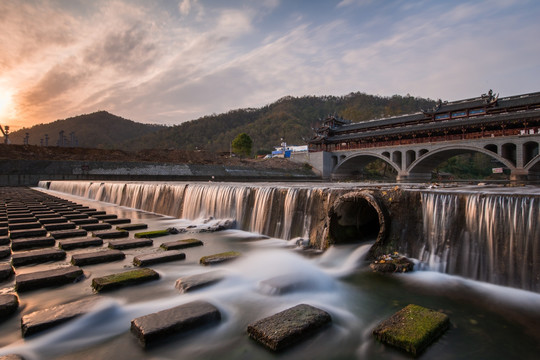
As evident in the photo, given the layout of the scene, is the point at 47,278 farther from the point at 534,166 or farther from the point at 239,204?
the point at 534,166

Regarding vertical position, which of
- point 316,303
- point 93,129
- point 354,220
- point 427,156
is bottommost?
point 316,303

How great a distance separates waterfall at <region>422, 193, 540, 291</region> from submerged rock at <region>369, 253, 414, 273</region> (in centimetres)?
36

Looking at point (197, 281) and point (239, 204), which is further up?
point (239, 204)

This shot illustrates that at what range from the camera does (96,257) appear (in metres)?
4.89

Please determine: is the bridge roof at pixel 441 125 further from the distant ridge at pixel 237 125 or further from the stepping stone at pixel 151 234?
the distant ridge at pixel 237 125

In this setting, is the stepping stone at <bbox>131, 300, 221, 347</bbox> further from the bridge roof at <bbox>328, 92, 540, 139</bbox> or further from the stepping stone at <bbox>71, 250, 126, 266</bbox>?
the bridge roof at <bbox>328, 92, 540, 139</bbox>

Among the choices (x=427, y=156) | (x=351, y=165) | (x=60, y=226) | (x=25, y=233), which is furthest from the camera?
(x=351, y=165)

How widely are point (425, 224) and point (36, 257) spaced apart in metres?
6.96

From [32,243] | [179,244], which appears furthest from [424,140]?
[32,243]

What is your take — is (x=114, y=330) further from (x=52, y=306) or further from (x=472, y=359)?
(x=472, y=359)

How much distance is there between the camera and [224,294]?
13.1ft

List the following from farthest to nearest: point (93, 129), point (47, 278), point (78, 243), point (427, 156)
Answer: point (93, 129), point (427, 156), point (78, 243), point (47, 278)

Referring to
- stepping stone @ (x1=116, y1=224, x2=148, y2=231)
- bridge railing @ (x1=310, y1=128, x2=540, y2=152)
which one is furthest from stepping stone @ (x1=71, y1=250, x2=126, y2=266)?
bridge railing @ (x1=310, y1=128, x2=540, y2=152)

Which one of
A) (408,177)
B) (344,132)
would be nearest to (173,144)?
(344,132)
